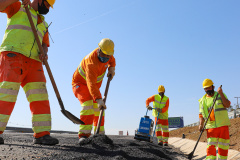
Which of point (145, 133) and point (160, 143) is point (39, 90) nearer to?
→ point (145, 133)

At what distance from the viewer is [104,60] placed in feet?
16.6

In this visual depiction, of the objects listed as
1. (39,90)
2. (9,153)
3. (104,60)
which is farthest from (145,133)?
(9,153)

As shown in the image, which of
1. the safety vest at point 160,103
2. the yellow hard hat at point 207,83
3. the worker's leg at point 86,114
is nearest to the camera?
the worker's leg at point 86,114

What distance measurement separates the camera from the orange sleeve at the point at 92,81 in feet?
15.3

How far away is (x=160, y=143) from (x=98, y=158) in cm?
660

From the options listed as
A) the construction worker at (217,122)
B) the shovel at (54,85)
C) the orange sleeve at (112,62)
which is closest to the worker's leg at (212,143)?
the construction worker at (217,122)

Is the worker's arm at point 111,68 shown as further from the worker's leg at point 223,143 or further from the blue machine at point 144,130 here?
the blue machine at point 144,130

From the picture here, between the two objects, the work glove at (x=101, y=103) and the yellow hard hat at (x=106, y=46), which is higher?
the yellow hard hat at (x=106, y=46)

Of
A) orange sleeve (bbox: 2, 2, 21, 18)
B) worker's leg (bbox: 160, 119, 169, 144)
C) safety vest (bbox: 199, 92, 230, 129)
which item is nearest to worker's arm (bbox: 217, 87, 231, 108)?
safety vest (bbox: 199, 92, 230, 129)

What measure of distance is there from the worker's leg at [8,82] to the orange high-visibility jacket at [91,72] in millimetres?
1355

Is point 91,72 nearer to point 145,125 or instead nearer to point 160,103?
point 145,125

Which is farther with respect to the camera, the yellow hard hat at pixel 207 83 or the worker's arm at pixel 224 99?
Answer: the yellow hard hat at pixel 207 83

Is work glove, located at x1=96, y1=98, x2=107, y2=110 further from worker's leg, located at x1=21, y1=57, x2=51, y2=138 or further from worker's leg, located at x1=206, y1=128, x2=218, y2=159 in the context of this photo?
worker's leg, located at x1=206, y1=128, x2=218, y2=159

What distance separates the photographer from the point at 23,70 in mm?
3758
